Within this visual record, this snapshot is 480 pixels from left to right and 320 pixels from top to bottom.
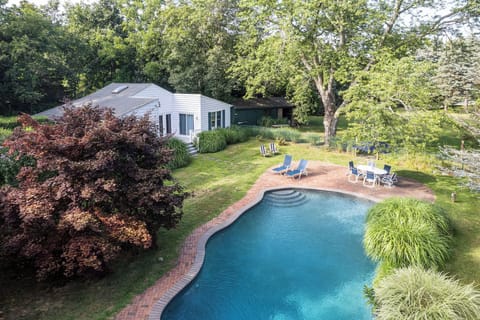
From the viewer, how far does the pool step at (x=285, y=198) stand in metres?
14.4

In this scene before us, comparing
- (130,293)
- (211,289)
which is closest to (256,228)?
(211,289)

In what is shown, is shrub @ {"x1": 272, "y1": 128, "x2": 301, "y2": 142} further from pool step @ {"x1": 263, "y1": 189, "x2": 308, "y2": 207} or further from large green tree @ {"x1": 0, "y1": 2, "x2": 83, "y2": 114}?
large green tree @ {"x1": 0, "y1": 2, "x2": 83, "y2": 114}

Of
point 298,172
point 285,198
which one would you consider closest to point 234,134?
point 298,172

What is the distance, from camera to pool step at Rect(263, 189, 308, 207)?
47.2ft

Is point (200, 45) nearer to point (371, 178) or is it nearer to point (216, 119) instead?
point (216, 119)

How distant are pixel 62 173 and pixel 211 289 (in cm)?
465

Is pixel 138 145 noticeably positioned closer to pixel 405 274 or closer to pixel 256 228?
pixel 256 228

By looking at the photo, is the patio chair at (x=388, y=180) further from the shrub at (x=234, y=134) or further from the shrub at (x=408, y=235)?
the shrub at (x=234, y=134)

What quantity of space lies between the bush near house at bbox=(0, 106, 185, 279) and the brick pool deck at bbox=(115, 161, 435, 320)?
122 cm

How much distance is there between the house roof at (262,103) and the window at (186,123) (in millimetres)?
8016

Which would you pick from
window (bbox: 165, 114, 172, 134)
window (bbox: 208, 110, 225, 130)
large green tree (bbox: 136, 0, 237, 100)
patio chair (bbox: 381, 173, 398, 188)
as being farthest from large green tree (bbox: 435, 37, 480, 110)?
window (bbox: 165, 114, 172, 134)

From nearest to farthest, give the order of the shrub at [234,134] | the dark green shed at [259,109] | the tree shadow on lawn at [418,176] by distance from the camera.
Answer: the tree shadow on lawn at [418,176] → the shrub at [234,134] → the dark green shed at [259,109]

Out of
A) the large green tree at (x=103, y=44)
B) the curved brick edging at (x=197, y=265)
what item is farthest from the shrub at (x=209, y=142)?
the large green tree at (x=103, y=44)

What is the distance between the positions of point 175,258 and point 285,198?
22.4 feet
